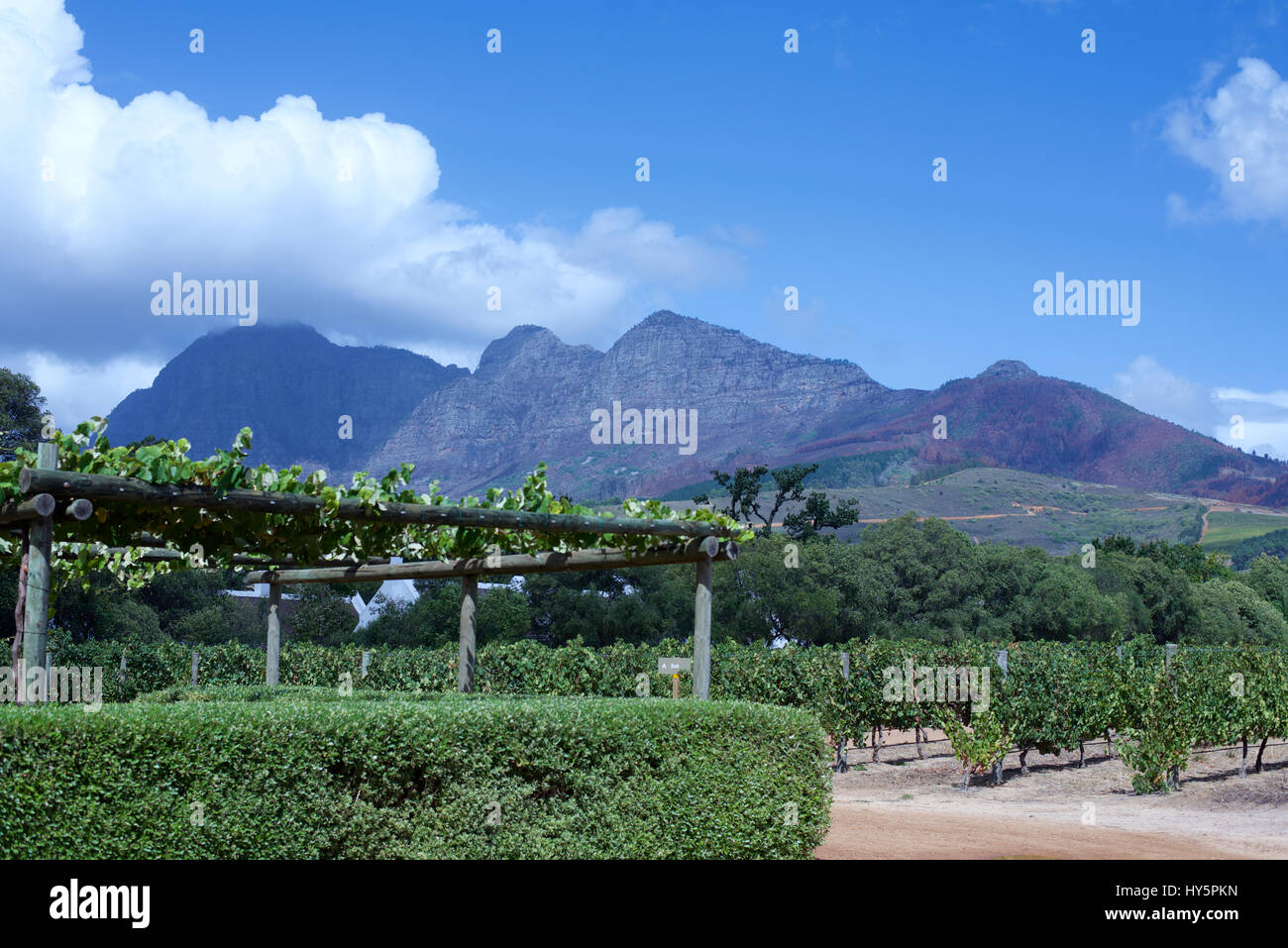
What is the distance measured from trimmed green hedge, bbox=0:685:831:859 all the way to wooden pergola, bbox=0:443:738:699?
0.92 meters

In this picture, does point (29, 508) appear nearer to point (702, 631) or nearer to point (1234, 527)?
point (702, 631)

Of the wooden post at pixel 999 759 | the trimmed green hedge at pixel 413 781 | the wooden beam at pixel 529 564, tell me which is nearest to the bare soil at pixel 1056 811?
the wooden post at pixel 999 759

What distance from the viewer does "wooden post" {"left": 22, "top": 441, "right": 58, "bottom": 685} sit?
575 centimetres

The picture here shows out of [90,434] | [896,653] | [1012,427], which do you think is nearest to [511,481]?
[1012,427]

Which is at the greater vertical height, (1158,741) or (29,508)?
(29,508)

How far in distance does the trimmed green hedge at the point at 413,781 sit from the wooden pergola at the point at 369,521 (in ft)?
3.03

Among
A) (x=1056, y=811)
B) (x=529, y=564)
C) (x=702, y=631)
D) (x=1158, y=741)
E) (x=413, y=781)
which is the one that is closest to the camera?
(x=413, y=781)

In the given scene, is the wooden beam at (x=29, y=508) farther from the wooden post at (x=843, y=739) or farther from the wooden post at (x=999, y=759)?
the wooden post at (x=843, y=739)

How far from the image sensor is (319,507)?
22.8ft

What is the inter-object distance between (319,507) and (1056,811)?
9.67 m

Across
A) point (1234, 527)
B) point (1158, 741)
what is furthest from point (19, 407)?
point (1234, 527)

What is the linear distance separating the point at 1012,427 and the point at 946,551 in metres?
162

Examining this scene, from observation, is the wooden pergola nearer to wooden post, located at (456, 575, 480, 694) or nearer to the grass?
wooden post, located at (456, 575, 480, 694)

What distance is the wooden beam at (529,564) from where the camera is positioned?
893 cm
